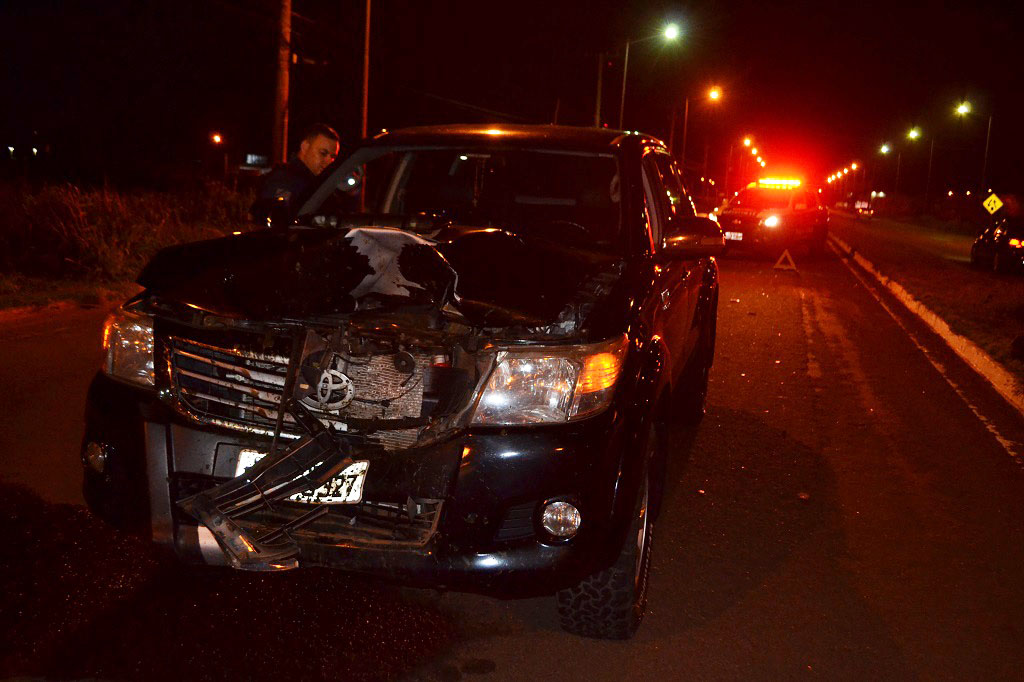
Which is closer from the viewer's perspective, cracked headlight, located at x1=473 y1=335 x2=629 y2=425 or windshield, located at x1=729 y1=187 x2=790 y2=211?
cracked headlight, located at x1=473 y1=335 x2=629 y2=425

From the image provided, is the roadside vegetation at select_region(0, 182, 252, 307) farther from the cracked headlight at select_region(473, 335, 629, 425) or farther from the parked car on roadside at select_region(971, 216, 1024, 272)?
the parked car on roadside at select_region(971, 216, 1024, 272)

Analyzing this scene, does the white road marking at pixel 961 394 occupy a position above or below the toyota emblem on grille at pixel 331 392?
below

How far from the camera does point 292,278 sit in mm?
3738

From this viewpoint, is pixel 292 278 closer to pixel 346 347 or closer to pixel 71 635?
pixel 346 347

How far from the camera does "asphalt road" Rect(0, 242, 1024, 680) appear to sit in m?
3.46

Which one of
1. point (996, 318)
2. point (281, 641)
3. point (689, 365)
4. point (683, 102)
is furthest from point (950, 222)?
point (281, 641)

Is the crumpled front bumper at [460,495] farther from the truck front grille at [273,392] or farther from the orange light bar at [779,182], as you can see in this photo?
the orange light bar at [779,182]

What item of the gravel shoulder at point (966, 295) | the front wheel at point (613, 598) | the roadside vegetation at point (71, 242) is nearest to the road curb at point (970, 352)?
the gravel shoulder at point (966, 295)

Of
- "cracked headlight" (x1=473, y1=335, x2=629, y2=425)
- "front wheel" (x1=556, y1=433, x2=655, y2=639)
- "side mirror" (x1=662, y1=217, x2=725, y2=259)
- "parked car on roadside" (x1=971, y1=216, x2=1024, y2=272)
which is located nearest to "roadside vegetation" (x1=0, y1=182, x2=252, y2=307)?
"side mirror" (x1=662, y1=217, x2=725, y2=259)

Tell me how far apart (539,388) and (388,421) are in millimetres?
508

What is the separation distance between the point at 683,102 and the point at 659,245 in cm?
5626

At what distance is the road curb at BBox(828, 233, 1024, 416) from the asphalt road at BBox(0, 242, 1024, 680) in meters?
1.64

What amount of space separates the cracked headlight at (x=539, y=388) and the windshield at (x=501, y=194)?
145 centimetres

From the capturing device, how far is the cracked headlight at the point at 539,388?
3.26m
